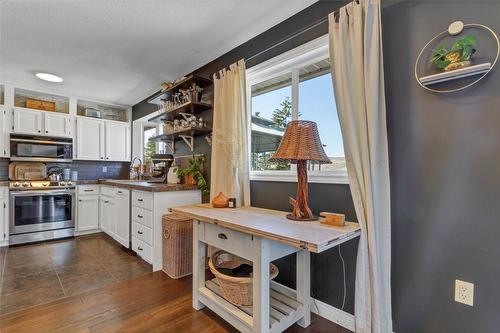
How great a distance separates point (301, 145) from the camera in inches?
61.9

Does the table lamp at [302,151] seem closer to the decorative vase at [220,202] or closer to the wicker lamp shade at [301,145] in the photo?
the wicker lamp shade at [301,145]

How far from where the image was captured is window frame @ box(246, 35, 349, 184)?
1.83 metres

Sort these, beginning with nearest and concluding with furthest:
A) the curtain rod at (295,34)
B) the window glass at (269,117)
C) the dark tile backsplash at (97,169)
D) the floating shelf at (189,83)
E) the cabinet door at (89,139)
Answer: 1. the curtain rod at (295,34)
2. the window glass at (269,117)
3. the floating shelf at (189,83)
4. the cabinet door at (89,139)
5. the dark tile backsplash at (97,169)

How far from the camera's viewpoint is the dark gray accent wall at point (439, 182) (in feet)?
3.92

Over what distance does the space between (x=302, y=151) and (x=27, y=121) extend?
4282 millimetres

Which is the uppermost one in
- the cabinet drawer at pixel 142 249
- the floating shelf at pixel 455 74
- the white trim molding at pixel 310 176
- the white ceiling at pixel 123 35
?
the white ceiling at pixel 123 35

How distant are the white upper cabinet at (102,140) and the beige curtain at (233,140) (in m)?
2.98

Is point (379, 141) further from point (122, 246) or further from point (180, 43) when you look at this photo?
point (122, 246)

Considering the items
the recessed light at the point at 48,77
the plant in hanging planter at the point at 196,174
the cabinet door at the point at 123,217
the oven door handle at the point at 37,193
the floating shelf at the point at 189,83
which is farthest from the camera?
the oven door handle at the point at 37,193

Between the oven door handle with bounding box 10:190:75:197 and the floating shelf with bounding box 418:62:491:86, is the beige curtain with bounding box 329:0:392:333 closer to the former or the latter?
the floating shelf with bounding box 418:62:491:86

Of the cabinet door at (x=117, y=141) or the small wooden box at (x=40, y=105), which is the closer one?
the small wooden box at (x=40, y=105)

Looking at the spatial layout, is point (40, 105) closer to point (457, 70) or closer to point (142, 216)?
point (142, 216)

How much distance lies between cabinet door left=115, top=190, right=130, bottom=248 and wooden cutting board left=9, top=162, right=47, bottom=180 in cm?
162

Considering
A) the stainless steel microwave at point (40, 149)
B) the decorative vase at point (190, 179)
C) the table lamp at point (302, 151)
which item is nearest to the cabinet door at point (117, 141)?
the stainless steel microwave at point (40, 149)
